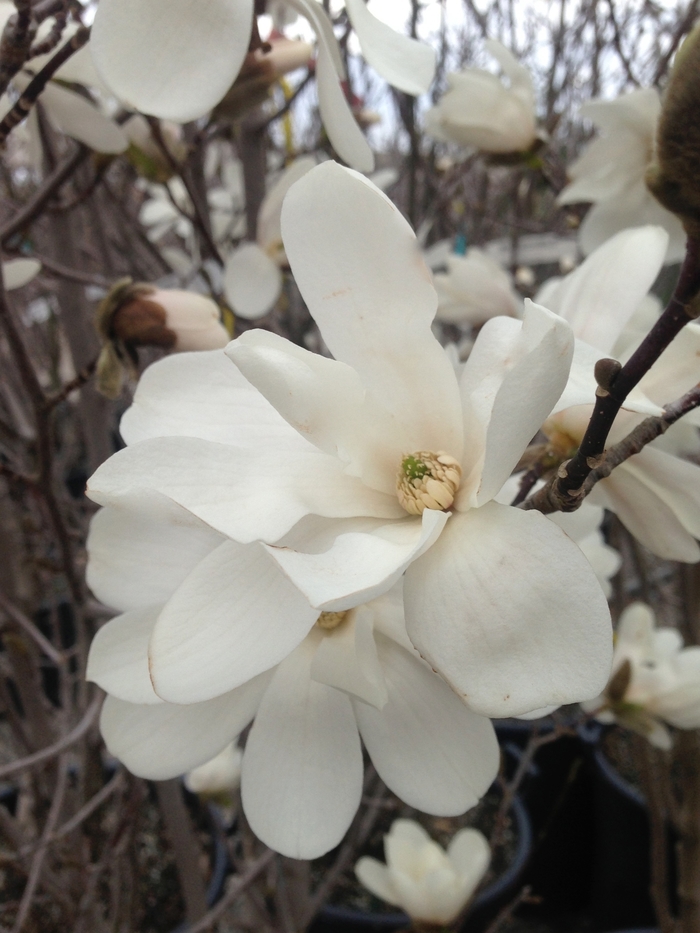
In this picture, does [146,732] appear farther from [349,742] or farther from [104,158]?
[104,158]

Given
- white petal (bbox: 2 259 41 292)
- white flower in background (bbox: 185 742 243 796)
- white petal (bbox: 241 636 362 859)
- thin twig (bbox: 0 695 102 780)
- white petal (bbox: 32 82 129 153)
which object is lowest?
white flower in background (bbox: 185 742 243 796)

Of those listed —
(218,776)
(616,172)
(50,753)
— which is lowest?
(218,776)

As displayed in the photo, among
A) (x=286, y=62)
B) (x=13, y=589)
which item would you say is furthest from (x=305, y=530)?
(x=13, y=589)

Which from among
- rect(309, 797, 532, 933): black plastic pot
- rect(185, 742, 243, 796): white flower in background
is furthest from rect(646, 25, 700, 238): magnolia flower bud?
rect(309, 797, 532, 933): black plastic pot

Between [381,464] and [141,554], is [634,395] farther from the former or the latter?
[141,554]

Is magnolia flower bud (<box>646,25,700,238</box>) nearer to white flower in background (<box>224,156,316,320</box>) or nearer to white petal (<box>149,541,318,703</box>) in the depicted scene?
white petal (<box>149,541,318,703</box>)

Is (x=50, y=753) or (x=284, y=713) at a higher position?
(x=284, y=713)

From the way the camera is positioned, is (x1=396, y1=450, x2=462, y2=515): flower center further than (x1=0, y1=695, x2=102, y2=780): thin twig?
No

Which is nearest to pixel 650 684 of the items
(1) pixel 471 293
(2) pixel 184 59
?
(1) pixel 471 293
